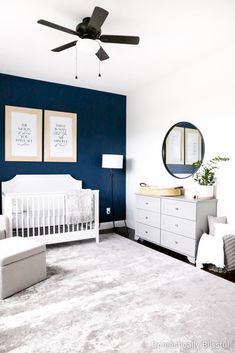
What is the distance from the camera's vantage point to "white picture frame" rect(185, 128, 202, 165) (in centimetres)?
360

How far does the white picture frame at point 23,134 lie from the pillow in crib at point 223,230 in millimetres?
2894

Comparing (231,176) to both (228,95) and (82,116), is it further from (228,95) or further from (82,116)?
(82,116)

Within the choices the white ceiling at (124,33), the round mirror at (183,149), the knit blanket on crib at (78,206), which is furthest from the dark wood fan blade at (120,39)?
the knit blanket on crib at (78,206)

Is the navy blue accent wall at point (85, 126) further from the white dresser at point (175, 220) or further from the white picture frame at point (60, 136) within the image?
the white dresser at point (175, 220)

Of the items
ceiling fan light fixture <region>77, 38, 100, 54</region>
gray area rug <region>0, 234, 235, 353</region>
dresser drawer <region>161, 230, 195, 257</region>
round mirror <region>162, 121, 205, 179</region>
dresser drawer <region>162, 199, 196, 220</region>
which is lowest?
gray area rug <region>0, 234, 235, 353</region>

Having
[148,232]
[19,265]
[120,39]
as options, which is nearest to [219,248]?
[148,232]

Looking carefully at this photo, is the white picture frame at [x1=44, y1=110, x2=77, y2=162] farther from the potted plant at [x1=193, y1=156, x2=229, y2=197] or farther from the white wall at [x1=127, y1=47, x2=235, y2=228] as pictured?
the potted plant at [x1=193, y1=156, x2=229, y2=197]

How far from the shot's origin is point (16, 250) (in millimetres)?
2445

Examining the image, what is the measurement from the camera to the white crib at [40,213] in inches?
136

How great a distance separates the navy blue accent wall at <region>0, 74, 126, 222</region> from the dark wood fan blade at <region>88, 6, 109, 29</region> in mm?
2278

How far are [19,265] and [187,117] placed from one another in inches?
114

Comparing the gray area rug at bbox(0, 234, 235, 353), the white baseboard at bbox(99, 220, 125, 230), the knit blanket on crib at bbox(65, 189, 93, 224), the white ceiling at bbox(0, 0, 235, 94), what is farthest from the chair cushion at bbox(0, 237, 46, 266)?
the white baseboard at bbox(99, 220, 125, 230)

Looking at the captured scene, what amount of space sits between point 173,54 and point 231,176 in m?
1.69

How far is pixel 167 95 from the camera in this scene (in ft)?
13.5
